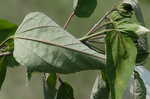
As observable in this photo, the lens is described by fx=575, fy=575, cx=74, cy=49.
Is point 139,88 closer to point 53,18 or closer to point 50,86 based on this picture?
point 50,86

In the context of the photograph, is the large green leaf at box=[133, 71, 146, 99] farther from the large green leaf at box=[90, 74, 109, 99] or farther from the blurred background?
the blurred background

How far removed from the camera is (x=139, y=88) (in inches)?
24.4

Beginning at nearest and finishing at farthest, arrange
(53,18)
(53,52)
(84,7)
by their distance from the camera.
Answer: (53,52) → (84,7) → (53,18)

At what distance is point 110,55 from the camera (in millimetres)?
554

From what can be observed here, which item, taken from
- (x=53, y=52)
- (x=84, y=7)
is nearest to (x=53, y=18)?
(x=84, y=7)

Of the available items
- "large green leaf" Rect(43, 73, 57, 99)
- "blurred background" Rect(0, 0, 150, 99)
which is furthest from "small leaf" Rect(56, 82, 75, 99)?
"blurred background" Rect(0, 0, 150, 99)

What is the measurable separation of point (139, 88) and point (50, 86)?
3.9 inches

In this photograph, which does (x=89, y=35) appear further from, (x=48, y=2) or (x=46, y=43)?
(x=48, y=2)

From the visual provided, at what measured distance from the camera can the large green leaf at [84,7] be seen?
0.66 metres

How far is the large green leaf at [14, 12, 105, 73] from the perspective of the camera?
54cm

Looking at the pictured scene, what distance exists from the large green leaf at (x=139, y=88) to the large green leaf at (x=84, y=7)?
0.10m

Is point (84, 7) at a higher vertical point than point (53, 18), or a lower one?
higher

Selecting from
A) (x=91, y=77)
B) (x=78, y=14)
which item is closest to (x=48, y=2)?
(x=91, y=77)

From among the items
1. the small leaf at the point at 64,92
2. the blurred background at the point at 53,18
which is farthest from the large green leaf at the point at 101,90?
the blurred background at the point at 53,18
